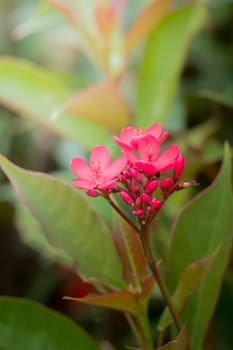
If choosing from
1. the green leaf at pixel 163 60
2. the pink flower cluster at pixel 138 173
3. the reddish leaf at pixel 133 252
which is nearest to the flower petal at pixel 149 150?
the pink flower cluster at pixel 138 173

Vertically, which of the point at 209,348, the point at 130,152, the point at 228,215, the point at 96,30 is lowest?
the point at 209,348

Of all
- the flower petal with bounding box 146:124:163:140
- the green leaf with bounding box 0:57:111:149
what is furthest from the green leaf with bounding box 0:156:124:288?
the green leaf with bounding box 0:57:111:149

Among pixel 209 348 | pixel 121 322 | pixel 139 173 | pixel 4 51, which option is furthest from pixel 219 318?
pixel 4 51

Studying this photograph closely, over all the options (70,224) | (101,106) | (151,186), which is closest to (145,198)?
(151,186)

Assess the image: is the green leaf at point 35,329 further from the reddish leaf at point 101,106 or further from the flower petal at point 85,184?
the reddish leaf at point 101,106

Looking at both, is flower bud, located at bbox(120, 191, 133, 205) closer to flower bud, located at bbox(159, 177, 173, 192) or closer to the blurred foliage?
flower bud, located at bbox(159, 177, 173, 192)

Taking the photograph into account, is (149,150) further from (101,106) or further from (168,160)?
(101,106)

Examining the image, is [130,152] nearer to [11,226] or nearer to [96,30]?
[96,30]
